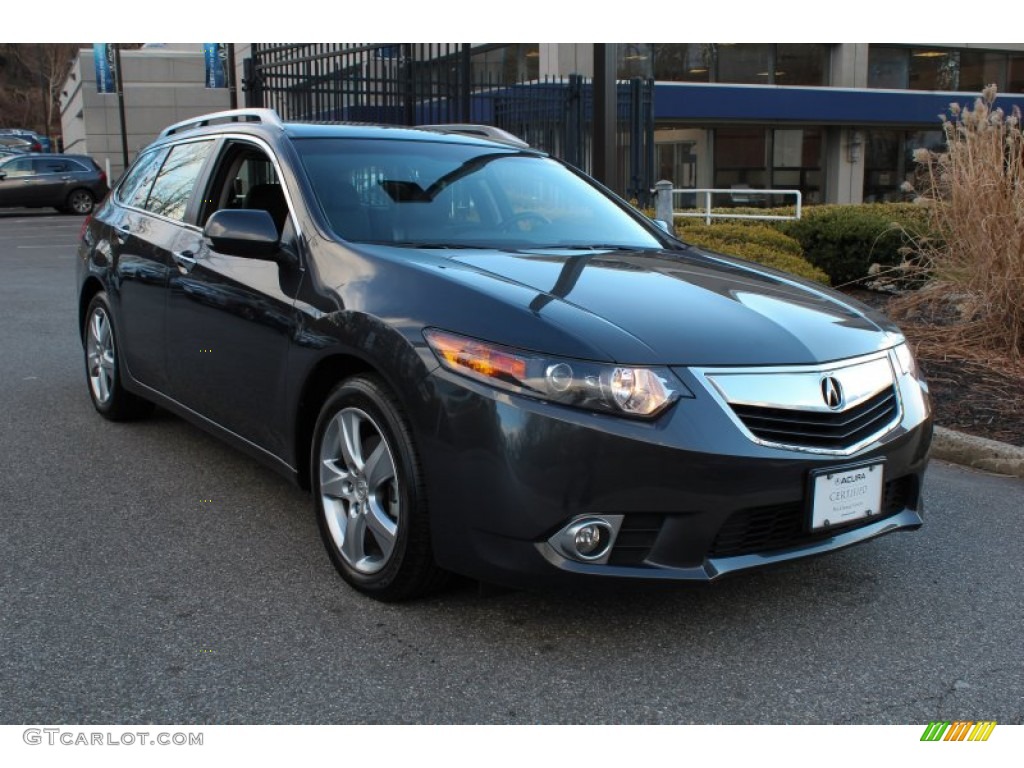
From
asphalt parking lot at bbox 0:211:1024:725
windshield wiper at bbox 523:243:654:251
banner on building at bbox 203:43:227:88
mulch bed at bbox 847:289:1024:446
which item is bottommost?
asphalt parking lot at bbox 0:211:1024:725

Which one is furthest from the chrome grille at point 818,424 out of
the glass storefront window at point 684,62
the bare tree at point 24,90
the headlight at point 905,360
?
the bare tree at point 24,90

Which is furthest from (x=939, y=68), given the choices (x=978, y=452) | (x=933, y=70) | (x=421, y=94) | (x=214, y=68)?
(x=978, y=452)

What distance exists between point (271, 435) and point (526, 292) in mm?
1298

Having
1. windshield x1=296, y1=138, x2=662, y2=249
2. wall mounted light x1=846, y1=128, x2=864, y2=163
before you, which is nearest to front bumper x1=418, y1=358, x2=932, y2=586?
windshield x1=296, y1=138, x2=662, y2=249

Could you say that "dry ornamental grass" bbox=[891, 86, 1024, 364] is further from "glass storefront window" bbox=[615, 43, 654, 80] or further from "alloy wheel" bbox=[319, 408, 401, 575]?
"glass storefront window" bbox=[615, 43, 654, 80]

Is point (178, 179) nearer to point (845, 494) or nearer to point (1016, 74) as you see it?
point (845, 494)

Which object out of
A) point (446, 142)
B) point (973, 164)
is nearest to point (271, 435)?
point (446, 142)

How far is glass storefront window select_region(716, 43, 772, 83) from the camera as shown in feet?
93.1

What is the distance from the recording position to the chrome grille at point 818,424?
3072mm

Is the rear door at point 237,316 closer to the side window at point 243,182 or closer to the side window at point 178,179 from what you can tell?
the side window at point 243,182

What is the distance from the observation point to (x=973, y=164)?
7371 mm

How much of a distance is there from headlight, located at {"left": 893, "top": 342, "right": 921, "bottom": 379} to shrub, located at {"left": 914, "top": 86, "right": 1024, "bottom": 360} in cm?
356

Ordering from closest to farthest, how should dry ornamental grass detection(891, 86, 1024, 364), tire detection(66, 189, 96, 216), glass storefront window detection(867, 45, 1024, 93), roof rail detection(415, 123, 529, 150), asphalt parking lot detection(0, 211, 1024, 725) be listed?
1. asphalt parking lot detection(0, 211, 1024, 725)
2. roof rail detection(415, 123, 529, 150)
3. dry ornamental grass detection(891, 86, 1024, 364)
4. tire detection(66, 189, 96, 216)
5. glass storefront window detection(867, 45, 1024, 93)
